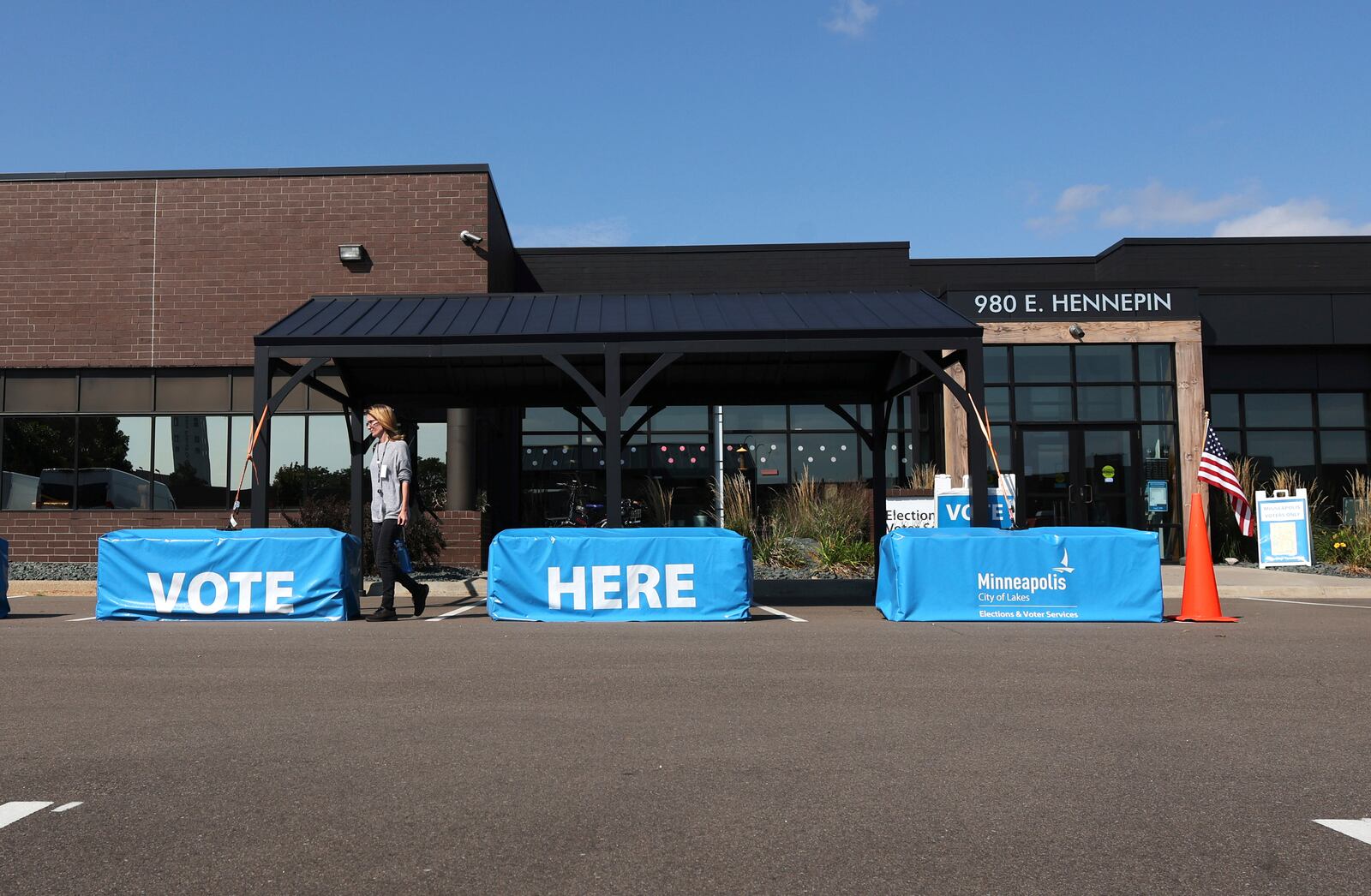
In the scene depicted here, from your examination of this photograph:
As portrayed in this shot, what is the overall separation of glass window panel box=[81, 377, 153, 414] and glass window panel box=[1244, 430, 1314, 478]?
21754 millimetres

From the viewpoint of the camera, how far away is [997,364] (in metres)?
23.9

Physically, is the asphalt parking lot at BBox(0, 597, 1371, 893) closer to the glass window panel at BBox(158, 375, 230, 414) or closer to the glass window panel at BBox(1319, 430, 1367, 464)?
the glass window panel at BBox(158, 375, 230, 414)

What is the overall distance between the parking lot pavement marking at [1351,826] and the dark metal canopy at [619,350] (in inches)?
352

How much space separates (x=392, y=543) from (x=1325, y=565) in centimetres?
1612

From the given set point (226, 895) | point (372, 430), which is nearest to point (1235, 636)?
point (372, 430)

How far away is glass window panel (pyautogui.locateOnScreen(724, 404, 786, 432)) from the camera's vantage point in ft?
85.1

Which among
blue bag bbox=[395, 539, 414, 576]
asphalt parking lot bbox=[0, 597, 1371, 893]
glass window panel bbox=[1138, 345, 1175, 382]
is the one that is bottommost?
asphalt parking lot bbox=[0, 597, 1371, 893]

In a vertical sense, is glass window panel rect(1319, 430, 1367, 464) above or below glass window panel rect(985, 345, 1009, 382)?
below

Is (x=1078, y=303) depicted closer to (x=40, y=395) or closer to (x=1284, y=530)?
(x=1284, y=530)

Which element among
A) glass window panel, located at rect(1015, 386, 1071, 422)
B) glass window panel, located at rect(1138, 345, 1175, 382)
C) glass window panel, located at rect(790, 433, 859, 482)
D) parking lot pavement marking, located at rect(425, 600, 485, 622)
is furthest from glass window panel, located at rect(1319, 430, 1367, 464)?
parking lot pavement marking, located at rect(425, 600, 485, 622)

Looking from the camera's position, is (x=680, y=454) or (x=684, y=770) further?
(x=680, y=454)

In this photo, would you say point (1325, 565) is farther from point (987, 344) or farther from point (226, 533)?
point (226, 533)

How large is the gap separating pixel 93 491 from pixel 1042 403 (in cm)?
1749

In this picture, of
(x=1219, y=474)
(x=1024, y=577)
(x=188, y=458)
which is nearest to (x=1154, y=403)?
(x=1219, y=474)
